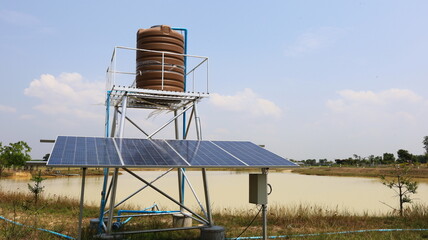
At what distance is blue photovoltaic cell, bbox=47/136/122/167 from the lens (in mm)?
5656

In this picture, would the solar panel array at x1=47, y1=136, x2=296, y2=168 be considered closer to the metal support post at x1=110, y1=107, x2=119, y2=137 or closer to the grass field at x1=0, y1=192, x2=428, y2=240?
the metal support post at x1=110, y1=107, x2=119, y2=137

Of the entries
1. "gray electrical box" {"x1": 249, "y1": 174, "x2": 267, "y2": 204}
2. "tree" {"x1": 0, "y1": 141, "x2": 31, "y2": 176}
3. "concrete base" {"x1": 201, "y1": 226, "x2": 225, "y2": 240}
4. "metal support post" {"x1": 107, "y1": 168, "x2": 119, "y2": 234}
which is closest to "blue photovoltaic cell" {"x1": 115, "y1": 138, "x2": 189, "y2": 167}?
"metal support post" {"x1": 107, "y1": 168, "x2": 119, "y2": 234}

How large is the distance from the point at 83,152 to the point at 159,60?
3.91 m

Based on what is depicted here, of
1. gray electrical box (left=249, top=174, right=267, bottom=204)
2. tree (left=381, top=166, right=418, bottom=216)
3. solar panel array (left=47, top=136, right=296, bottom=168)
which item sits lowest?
tree (left=381, top=166, right=418, bottom=216)

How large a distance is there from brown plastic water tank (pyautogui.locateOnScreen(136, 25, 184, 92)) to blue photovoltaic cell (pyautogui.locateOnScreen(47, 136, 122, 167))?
232 cm

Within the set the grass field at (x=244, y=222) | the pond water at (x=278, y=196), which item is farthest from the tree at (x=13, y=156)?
the grass field at (x=244, y=222)

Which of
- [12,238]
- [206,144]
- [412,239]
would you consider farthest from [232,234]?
[12,238]

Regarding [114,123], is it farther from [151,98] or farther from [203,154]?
[203,154]

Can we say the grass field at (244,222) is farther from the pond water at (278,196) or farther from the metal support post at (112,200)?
the pond water at (278,196)

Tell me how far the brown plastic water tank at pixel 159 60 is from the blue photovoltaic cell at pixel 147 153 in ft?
5.90

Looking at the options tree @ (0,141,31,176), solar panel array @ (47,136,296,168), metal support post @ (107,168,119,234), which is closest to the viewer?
solar panel array @ (47,136,296,168)

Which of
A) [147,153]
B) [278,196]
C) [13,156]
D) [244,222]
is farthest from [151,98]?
[13,156]

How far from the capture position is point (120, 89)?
8.71 meters

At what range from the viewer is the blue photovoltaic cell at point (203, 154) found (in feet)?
21.8
